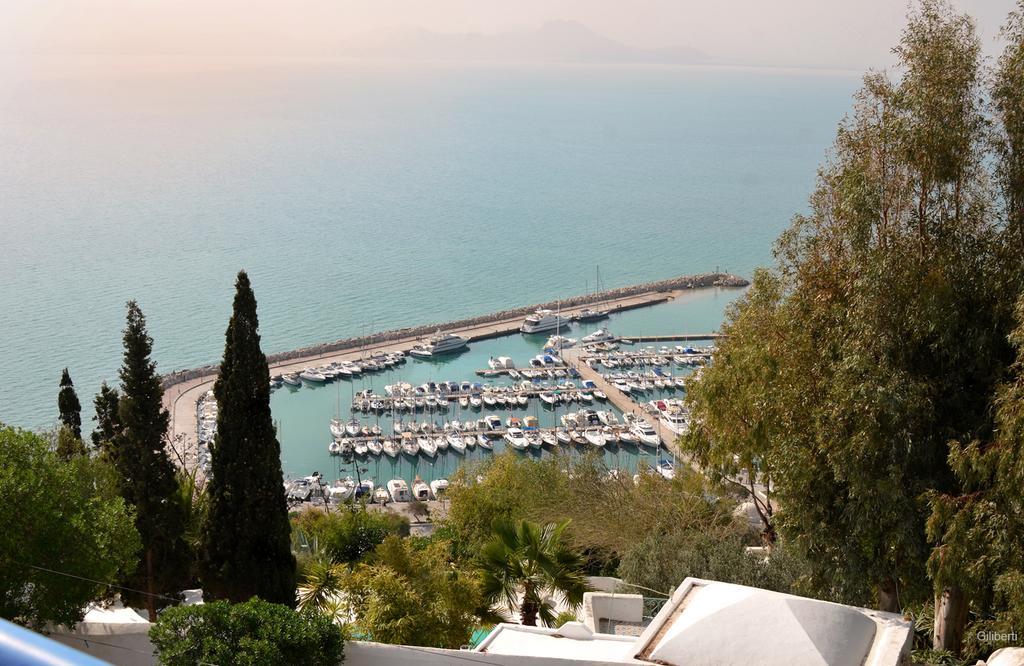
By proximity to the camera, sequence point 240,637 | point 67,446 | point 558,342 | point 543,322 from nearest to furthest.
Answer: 1. point 240,637
2. point 67,446
3. point 558,342
4. point 543,322

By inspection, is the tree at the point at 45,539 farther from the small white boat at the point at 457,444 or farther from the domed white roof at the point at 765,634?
the small white boat at the point at 457,444

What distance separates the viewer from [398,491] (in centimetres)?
3741

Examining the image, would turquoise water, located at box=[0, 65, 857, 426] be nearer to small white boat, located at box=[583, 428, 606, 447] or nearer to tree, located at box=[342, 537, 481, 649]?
small white boat, located at box=[583, 428, 606, 447]

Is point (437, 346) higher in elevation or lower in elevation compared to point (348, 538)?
lower

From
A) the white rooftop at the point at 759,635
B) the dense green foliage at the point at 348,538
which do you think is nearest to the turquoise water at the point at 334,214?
the dense green foliage at the point at 348,538

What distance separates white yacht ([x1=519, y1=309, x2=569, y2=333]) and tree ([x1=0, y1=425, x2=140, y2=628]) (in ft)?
154

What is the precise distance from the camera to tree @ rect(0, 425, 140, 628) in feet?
22.1

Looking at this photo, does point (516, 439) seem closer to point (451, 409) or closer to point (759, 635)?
point (451, 409)

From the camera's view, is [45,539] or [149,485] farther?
[149,485]

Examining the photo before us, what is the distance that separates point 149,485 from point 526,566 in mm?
4050

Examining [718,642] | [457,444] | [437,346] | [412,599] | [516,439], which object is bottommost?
[457,444]

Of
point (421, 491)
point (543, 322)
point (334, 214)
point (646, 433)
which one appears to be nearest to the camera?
point (421, 491)

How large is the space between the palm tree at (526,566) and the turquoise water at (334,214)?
38.1 meters

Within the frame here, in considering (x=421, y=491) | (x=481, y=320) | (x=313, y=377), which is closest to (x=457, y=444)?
(x=421, y=491)
